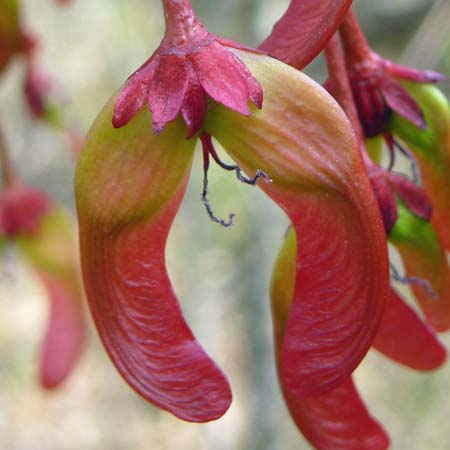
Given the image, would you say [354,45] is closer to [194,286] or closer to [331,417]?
[331,417]

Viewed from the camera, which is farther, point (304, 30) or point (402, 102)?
point (402, 102)

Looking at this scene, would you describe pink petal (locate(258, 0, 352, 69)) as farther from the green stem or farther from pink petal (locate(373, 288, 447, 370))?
the green stem

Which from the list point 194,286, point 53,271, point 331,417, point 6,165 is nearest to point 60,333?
point 53,271

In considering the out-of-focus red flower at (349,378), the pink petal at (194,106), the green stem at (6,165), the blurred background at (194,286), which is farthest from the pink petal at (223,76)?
the blurred background at (194,286)

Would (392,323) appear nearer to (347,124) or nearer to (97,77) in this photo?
(347,124)

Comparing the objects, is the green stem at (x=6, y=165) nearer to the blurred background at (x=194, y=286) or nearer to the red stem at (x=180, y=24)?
the blurred background at (x=194, y=286)

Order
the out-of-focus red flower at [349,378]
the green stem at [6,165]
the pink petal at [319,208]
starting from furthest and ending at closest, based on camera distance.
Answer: the green stem at [6,165], the out-of-focus red flower at [349,378], the pink petal at [319,208]

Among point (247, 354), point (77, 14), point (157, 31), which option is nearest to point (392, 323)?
point (247, 354)
